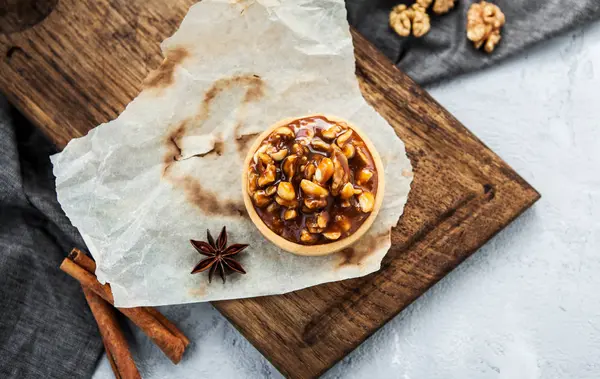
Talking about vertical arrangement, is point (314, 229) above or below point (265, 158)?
below

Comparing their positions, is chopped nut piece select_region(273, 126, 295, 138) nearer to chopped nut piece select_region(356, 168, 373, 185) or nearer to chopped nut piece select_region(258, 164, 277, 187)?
chopped nut piece select_region(258, 164, 277, 187)

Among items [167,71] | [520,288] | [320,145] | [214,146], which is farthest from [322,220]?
[520,288]

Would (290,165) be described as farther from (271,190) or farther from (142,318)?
(142,318)

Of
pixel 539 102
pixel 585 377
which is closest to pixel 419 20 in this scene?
pixel 539 102

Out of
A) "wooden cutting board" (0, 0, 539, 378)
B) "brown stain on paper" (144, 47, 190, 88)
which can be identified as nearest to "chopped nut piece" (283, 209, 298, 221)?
"wooden cutting board" (0, 0, 539, 378)

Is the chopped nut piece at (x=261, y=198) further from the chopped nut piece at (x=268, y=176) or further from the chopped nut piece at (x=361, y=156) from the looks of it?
the chopped nut piece at (x=361, y=156)

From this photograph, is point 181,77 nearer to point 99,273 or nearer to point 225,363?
point 99,273

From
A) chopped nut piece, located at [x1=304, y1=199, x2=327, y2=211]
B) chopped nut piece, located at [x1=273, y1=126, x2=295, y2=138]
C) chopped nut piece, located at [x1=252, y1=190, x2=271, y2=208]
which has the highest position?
chopped nut piece, located at [x1=273, y1=126, x2=295, y2=138]
